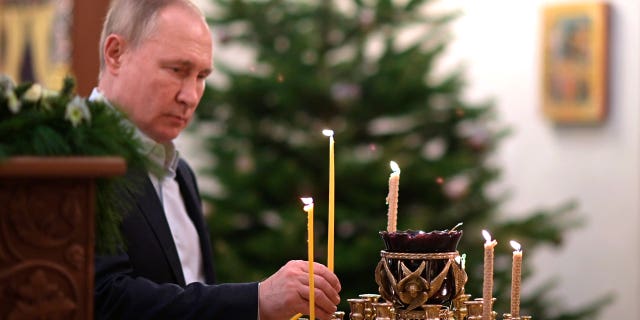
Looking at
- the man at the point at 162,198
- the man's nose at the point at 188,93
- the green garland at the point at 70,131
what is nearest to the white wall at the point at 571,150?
the man at the point at 162,198

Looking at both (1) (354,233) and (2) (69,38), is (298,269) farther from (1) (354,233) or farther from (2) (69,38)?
(2) (69,38)

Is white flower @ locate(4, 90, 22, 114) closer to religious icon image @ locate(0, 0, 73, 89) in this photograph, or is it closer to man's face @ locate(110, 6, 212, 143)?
man's face @ locate(110, 6, 212, 143)

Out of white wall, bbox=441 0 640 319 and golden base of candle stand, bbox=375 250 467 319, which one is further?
white wall, bbox=441 0 640 319

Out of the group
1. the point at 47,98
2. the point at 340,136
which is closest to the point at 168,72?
the point at 47,98

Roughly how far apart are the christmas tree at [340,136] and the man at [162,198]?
7.05 ft

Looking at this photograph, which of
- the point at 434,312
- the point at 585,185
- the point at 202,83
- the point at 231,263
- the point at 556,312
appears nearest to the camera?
the point at 434,312

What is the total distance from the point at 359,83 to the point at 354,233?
2.14ft

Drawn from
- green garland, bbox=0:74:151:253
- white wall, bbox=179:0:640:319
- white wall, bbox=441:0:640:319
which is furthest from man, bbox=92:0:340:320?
white wall, bbox=441:0:640:319

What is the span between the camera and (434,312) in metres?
1.88

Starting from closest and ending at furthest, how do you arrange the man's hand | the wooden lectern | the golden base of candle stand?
the wooden lectern, the golden base of candle stand, the man's hand

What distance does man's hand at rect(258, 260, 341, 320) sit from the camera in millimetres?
2111

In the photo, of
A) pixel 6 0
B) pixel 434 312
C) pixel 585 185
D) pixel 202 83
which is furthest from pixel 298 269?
pixel 6 0

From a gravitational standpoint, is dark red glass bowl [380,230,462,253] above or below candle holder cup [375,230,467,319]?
above

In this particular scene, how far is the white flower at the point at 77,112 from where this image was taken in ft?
5.05
